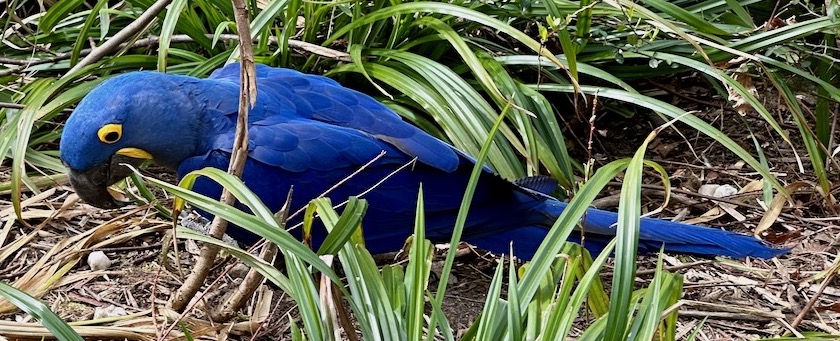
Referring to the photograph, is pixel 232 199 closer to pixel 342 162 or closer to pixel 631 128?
pixel 342 162

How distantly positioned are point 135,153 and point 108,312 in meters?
0.33

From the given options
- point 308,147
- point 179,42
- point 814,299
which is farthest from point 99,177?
point 814,299

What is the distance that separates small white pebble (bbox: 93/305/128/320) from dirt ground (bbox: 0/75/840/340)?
0.05 ft

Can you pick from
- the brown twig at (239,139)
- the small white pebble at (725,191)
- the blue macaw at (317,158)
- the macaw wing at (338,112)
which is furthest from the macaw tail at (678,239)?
the brown twig at (239,139)

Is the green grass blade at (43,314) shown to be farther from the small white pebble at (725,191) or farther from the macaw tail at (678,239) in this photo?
the small white pebble at (725,191)

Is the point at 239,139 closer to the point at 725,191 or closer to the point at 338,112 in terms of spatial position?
the point at 338,112

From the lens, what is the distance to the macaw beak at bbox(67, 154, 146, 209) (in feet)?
6.15

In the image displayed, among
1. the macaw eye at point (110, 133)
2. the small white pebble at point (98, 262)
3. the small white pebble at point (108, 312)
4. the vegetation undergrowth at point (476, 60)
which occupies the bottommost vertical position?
the small white pebble at point (108, 312)

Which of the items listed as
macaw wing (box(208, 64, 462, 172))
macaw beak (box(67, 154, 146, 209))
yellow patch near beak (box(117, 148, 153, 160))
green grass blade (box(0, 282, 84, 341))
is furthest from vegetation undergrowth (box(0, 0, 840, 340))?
green grass blade (box(0, 282, 84, 341))

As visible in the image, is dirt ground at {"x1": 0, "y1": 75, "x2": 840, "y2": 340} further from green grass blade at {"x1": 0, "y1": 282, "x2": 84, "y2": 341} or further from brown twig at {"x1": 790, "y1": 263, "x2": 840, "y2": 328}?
green grass blade at {"x1": 0, "y1": 282, "x2": 84, "y2": 341}

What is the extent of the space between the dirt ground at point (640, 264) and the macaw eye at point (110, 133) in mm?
312

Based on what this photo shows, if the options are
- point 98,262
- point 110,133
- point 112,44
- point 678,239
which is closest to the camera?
point 110,133

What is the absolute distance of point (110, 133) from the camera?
5.92 feet

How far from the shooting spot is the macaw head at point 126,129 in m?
1.80
